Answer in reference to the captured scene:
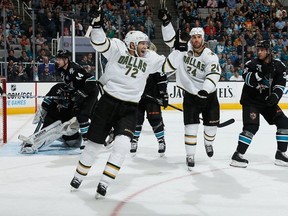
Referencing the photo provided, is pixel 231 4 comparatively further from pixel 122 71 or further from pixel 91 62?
pixel 122 71

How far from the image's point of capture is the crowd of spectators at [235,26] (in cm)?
1094

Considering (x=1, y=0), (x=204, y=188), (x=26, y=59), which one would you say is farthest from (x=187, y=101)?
(x=1, y=0)

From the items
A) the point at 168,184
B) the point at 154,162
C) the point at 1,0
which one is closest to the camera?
the point at 168,184

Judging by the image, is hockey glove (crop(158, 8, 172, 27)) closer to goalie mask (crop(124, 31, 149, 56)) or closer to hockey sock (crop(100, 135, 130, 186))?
goalie mask (crop(124, 31, 149, 56))

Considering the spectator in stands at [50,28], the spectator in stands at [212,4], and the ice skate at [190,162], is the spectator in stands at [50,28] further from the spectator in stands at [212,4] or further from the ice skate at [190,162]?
the ice skate at [190,162]

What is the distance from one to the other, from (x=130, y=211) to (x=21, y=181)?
127cm

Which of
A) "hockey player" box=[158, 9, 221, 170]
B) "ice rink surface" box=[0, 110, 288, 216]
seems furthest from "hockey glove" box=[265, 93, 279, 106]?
"ice rink surface" box=[0, 110, 288, 216]

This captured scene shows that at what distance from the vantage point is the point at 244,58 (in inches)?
428

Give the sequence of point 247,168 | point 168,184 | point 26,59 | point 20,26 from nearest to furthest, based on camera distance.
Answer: point 168,184 < point 247,168 < point 26,59 < point 20,26

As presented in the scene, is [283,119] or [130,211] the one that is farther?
[283,119]

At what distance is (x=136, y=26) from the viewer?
1117cm

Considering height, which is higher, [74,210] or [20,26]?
[20,26]

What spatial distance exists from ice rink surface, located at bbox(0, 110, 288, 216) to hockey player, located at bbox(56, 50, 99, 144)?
40 centimetres

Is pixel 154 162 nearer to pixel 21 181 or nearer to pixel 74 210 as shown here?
pixel 21 181
